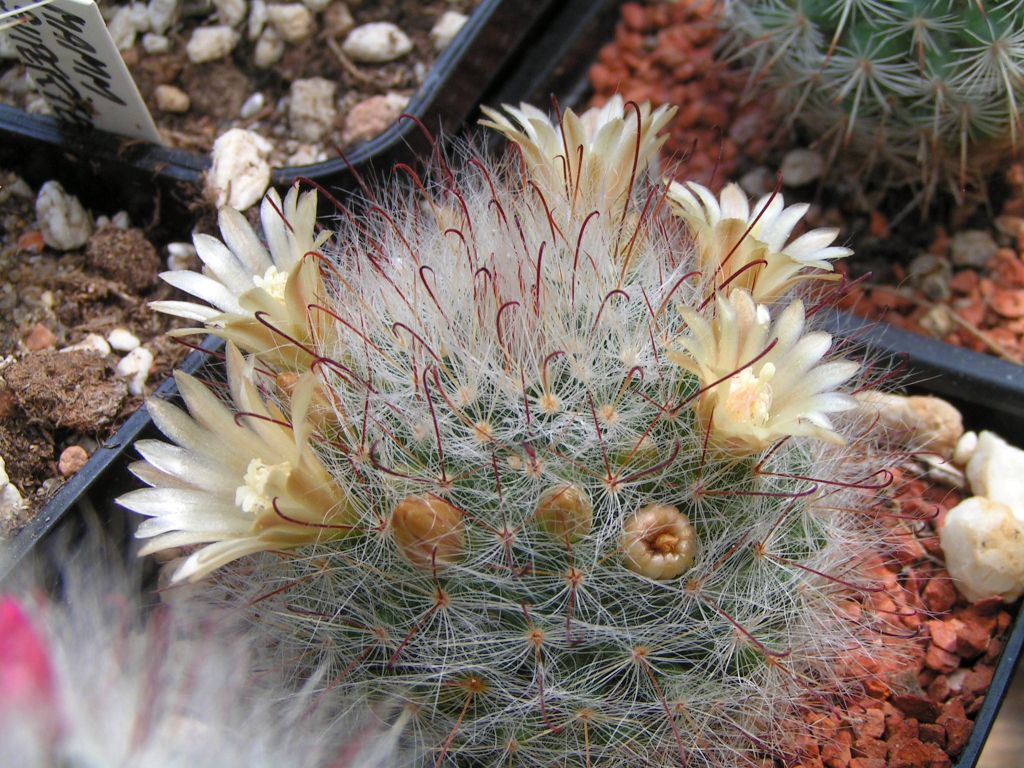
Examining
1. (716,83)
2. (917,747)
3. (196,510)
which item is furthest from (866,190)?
(196,510)

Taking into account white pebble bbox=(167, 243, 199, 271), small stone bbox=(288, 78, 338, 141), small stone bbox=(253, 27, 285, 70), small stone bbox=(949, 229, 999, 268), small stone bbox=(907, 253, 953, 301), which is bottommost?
small stone bbox=(907, 253, 953, 301)

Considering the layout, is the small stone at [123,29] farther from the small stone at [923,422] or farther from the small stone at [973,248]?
the small stone at [973,248]

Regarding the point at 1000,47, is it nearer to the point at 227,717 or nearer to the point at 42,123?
the point at 227,717

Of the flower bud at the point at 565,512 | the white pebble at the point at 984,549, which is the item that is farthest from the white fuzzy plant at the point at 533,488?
the white pebble at the point at 984,549

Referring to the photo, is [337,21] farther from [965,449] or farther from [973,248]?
[965,449]

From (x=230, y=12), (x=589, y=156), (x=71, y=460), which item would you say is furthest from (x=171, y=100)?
(x=589, y=156)

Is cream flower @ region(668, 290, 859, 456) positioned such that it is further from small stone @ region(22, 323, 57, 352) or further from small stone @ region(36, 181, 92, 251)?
small stone @ region(36, 181, 92, 251)

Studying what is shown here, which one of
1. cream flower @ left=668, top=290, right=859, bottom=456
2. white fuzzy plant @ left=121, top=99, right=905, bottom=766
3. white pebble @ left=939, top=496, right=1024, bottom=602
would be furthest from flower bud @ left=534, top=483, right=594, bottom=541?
white pebble @ left=939, top=496, right=1024, bottom=602
